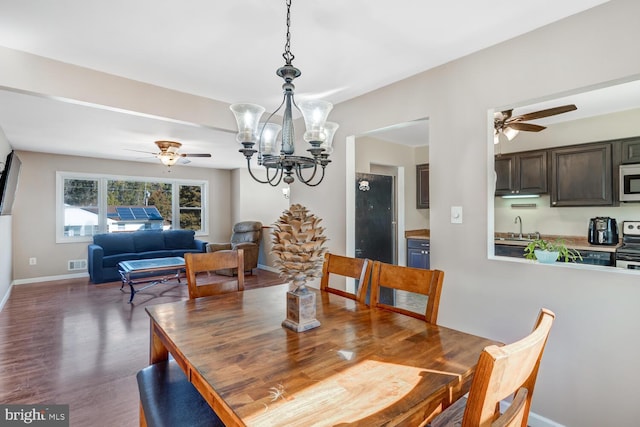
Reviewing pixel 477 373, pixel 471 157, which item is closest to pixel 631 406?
pixel 471 157

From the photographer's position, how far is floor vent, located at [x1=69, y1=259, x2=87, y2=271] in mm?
6017

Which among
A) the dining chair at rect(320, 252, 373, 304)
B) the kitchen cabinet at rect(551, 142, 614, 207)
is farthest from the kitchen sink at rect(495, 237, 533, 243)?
the dining chair at rect(320, 252, 373, 304)

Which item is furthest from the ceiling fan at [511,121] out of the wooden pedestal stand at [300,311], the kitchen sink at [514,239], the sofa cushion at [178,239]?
the sofa cushion at [178,239]

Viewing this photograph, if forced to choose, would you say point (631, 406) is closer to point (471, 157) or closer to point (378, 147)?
point (471, 157)

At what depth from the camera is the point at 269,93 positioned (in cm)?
291

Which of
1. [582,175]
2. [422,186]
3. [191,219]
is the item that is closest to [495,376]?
[582,175]

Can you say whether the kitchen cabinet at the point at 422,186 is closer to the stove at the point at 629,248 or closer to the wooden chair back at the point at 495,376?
the stove at the point at 629,248

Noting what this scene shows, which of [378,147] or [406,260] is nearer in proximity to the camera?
[378,147]

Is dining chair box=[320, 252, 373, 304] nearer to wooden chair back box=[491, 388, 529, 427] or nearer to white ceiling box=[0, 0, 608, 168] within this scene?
wooden chair back box=[491, 388, 529, 427]

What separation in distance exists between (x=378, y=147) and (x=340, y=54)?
231cm

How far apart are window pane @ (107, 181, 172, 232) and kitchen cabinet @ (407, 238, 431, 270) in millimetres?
5556

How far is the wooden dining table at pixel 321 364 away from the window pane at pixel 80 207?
605cm

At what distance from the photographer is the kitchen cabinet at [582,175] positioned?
346 cm

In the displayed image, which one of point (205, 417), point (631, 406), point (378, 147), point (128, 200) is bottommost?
point (631, 406)
